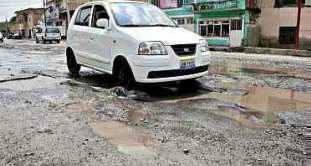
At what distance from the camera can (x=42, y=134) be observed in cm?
484

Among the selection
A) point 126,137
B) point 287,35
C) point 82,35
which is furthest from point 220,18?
point 126,137

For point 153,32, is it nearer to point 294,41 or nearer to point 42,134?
point 42,134

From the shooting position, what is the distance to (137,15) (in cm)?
818

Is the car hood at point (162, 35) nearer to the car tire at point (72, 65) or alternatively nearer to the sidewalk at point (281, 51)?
the car tire at point (72, 65)

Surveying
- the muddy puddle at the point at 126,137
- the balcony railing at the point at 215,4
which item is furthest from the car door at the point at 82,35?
the balcony railing at the point at 215,4

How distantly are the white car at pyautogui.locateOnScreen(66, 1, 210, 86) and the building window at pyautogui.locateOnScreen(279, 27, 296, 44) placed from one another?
20.0 metres

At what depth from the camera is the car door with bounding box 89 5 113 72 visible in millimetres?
A: 8102

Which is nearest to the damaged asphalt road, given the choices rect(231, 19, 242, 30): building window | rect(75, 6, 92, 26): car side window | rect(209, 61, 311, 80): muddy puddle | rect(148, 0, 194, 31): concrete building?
rect(75, 6, 92, 26): car side window

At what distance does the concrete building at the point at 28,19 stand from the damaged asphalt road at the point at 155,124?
268ft

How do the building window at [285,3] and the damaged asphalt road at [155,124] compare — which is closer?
the damaged asphalt road at [155,124]

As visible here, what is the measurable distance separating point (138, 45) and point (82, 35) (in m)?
2.69

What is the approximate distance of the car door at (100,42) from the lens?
8.10m

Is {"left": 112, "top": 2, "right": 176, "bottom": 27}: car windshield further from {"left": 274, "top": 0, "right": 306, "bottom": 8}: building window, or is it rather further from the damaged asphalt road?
{"left": 274, "top": 0, "right": 306, "bottom": 8}: building window

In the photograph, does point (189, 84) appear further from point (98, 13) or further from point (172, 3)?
point (172, 3)
